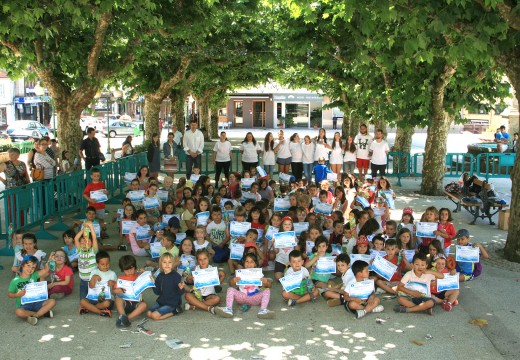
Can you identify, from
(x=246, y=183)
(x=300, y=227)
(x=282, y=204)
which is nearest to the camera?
(x=300, y=227)

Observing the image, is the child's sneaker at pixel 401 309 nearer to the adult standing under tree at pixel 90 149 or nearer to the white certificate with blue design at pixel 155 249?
the white certificate with blue design at pixel 155 249

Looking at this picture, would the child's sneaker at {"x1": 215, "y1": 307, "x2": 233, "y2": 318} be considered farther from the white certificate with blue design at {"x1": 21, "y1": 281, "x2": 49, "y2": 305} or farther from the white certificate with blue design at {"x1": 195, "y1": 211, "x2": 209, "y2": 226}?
the white certificate with blue design at {"x1": 195, "y1": 211, "x2": 209, "y2": 226}

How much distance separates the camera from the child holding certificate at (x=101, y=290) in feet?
26.7

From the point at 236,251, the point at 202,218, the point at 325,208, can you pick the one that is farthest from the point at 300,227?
the point at 202,218

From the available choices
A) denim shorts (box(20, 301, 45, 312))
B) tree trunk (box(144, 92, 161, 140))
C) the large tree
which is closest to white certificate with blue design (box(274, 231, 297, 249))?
denim shorts (box(20, 301, 45, 312))

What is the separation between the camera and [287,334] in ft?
24.8

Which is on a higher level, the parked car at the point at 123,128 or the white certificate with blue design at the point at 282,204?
the parked car at the point at 123,128

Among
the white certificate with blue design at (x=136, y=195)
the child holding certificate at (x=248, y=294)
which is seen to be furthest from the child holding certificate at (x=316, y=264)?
the white certificate with blue design at (x=136, y=195)

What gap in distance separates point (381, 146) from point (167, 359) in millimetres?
12043

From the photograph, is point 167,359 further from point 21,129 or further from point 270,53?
point 21,129

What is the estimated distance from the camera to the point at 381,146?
1755cm

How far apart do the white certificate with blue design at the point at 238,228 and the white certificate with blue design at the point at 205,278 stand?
2156 mm

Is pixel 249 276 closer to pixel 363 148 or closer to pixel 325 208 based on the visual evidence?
pixel 325 208

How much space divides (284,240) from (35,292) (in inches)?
147
